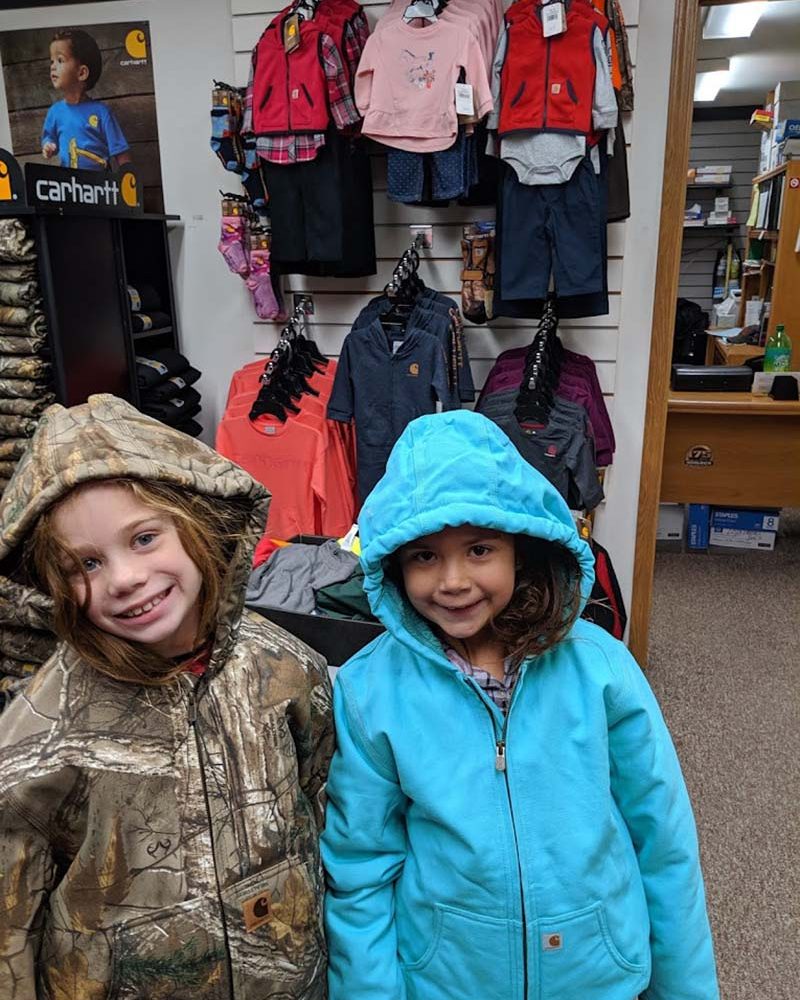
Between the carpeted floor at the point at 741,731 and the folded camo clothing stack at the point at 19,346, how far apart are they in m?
2.45

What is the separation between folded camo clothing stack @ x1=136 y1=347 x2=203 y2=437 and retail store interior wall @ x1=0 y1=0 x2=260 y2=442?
16 centimetres

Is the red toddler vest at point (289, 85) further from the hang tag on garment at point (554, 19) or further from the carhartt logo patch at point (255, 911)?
the carhartt logo patch at point (255, 911)

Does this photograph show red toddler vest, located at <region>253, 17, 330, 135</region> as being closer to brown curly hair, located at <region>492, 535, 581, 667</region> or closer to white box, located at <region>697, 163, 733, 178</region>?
brown curly hair, located at <region>492, 535, 581, 667</region>

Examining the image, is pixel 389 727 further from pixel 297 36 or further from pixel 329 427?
pixel 297 36

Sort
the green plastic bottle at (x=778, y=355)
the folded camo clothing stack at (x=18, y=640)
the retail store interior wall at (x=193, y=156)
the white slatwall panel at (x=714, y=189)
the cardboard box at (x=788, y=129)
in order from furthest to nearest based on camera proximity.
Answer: the white slatwall panel at (x=714, y=189), the cardboard box at (x=788, y=129), the green plastic bottle at (x=778, y=355), the retail store interior wall at (x=193, y=156), the folded camo clothing stack at (x=18, y=640)

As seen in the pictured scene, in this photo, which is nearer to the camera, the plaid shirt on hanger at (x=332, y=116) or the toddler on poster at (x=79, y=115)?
the plaid shirt on hanger at (x=332, y=116)

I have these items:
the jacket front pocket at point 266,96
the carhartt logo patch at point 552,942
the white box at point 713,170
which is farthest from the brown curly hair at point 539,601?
the white box at point 713,170

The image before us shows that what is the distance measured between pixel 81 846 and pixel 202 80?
3.05 m

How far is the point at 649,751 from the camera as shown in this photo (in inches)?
42.6

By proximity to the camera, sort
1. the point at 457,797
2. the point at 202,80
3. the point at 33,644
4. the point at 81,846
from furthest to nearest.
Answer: the point at 202,80, the point at 33,644, the point at 457,797, the point at 81,846

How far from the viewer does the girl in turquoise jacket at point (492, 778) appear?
1.03 m

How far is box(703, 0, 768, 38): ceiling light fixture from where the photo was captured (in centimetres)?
567

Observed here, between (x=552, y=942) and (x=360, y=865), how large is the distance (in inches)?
10.2

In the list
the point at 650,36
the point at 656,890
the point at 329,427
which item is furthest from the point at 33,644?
the point at 650,36
